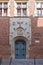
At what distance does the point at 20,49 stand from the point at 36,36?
1.39 metres

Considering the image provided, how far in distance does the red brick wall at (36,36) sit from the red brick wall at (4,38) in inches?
60.7

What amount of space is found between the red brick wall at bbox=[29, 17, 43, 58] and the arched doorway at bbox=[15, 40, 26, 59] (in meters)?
0.59

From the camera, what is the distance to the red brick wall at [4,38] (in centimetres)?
1184

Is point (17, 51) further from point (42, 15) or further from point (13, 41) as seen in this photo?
point (42, 15)

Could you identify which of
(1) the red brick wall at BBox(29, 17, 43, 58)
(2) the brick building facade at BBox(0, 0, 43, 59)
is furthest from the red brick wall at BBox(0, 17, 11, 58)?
(1) the red brick wall at BBox(29, 17, 43, 58)

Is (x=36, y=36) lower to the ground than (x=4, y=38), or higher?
higher

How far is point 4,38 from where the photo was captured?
39.2 feet

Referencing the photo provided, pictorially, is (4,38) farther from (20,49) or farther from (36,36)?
(36,36)

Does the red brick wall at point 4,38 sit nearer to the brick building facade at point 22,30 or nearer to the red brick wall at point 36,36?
the brick building facade at point 22,30

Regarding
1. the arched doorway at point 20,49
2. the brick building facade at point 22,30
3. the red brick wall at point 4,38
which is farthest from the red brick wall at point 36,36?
the red brick wall at point 4,38

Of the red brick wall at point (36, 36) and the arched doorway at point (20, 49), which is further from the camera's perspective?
the arched doorway at point (20, 49)

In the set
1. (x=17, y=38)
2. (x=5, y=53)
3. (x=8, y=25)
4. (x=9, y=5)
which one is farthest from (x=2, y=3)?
(x=5, y=53)

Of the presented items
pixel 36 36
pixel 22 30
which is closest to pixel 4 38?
pixel 22 30

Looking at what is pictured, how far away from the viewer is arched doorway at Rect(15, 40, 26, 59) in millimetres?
12148
